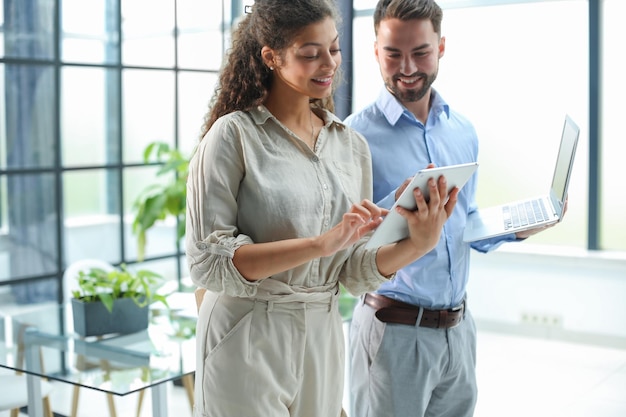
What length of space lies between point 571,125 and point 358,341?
72 cm

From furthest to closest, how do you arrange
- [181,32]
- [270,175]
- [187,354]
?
[181,32] < [187,354] < [270,175]

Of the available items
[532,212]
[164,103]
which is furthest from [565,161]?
[164,103]

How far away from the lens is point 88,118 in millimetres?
4703

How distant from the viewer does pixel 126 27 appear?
488cm

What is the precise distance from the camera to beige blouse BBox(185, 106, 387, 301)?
1.51m

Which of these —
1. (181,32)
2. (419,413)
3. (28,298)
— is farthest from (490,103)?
(419,413)

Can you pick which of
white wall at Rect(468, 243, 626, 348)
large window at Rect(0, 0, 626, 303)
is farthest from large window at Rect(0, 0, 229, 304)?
white wall at Rect(468, 243, 626, 348)

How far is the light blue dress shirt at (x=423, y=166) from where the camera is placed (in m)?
1.93

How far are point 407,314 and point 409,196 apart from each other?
1.56ft

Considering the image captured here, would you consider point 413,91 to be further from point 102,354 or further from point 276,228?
point 102,354

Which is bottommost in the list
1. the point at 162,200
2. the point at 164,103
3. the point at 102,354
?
the point at 102,354

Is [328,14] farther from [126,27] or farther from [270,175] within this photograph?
[126,27]

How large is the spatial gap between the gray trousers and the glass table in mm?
573

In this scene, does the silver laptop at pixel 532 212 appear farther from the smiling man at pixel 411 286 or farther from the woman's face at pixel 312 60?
the woman's face at pixel 312 60
